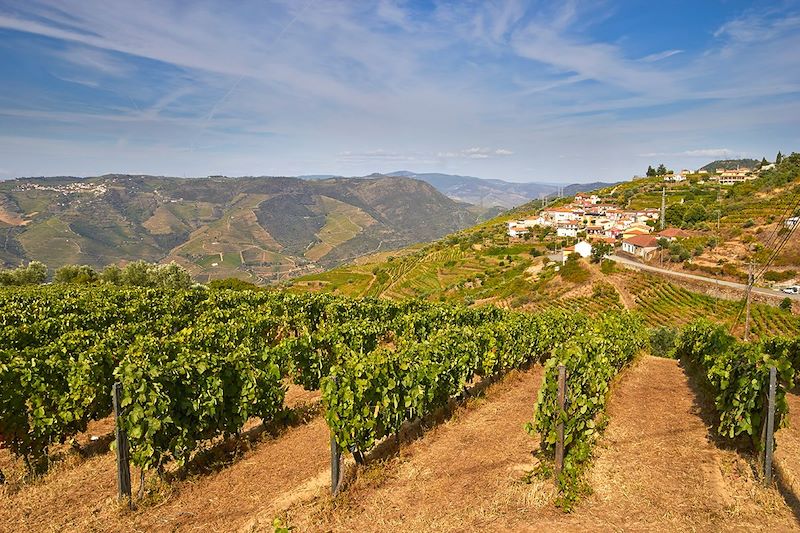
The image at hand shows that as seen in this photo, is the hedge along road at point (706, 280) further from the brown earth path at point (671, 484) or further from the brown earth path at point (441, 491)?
the brown earth path at point (441, 491)

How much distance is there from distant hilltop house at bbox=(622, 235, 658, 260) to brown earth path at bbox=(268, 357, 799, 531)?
249 feet

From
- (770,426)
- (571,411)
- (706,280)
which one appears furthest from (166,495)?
(706,280)

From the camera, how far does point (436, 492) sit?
802 centimetres

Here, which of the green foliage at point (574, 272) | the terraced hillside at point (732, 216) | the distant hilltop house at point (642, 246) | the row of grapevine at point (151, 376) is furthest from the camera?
the distant hilltop house at point (642, 246)

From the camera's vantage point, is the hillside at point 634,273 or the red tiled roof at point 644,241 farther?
the red tiled roof at point 644,241

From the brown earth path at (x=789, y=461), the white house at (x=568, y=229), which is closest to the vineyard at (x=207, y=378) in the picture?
the brown earth path at (x=789, y=461)

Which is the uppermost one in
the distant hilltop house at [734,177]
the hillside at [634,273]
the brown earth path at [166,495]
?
the distant hilltop house at [734,177]

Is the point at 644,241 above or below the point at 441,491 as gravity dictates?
below

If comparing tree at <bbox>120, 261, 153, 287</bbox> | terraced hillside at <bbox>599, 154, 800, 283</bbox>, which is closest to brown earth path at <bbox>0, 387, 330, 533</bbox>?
tree at <bbox>120, 261, 153, 287</bbox>

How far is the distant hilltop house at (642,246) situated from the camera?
78188 millimetres

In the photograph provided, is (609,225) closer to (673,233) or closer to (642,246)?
(673,233)

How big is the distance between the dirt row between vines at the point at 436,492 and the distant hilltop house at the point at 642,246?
76223mm

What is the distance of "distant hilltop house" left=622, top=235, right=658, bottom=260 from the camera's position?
78188 millimetres

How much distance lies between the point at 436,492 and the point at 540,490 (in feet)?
5.86
